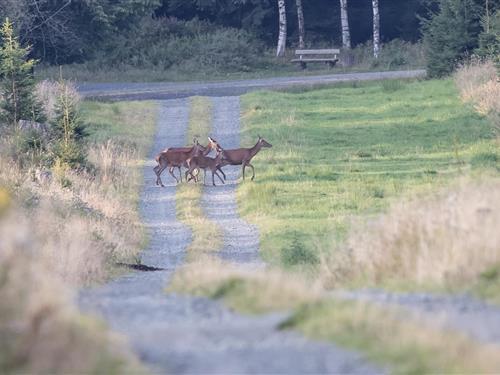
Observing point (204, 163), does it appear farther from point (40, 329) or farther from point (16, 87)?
point (40, 329)

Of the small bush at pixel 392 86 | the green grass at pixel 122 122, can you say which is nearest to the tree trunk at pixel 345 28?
the small bush at pixel 392 86

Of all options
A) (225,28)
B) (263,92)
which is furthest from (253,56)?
(263,92)

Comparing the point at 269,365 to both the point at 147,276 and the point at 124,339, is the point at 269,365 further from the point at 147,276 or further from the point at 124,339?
the point at 147,276

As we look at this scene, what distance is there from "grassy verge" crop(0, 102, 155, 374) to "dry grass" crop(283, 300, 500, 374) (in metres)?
1.49

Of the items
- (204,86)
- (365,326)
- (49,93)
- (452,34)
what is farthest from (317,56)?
(365,326)

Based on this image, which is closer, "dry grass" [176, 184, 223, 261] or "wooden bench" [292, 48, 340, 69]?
"dry grass" [176, 184, 223, 261]

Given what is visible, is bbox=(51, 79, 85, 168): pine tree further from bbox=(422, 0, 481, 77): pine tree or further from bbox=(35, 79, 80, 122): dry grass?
bbox=(422, 0, 481, 77): pine tree

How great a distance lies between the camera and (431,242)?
12.5 meters

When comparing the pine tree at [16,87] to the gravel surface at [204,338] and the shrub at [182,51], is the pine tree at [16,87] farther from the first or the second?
the shrub at [182,51]

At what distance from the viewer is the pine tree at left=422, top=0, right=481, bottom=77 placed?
46.6 metres

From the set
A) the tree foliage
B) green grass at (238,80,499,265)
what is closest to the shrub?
green grass at (238,80,499,265)

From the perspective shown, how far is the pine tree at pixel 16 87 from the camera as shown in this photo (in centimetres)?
2850

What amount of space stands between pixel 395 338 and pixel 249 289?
2.49 m

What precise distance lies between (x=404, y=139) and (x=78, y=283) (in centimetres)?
2064
